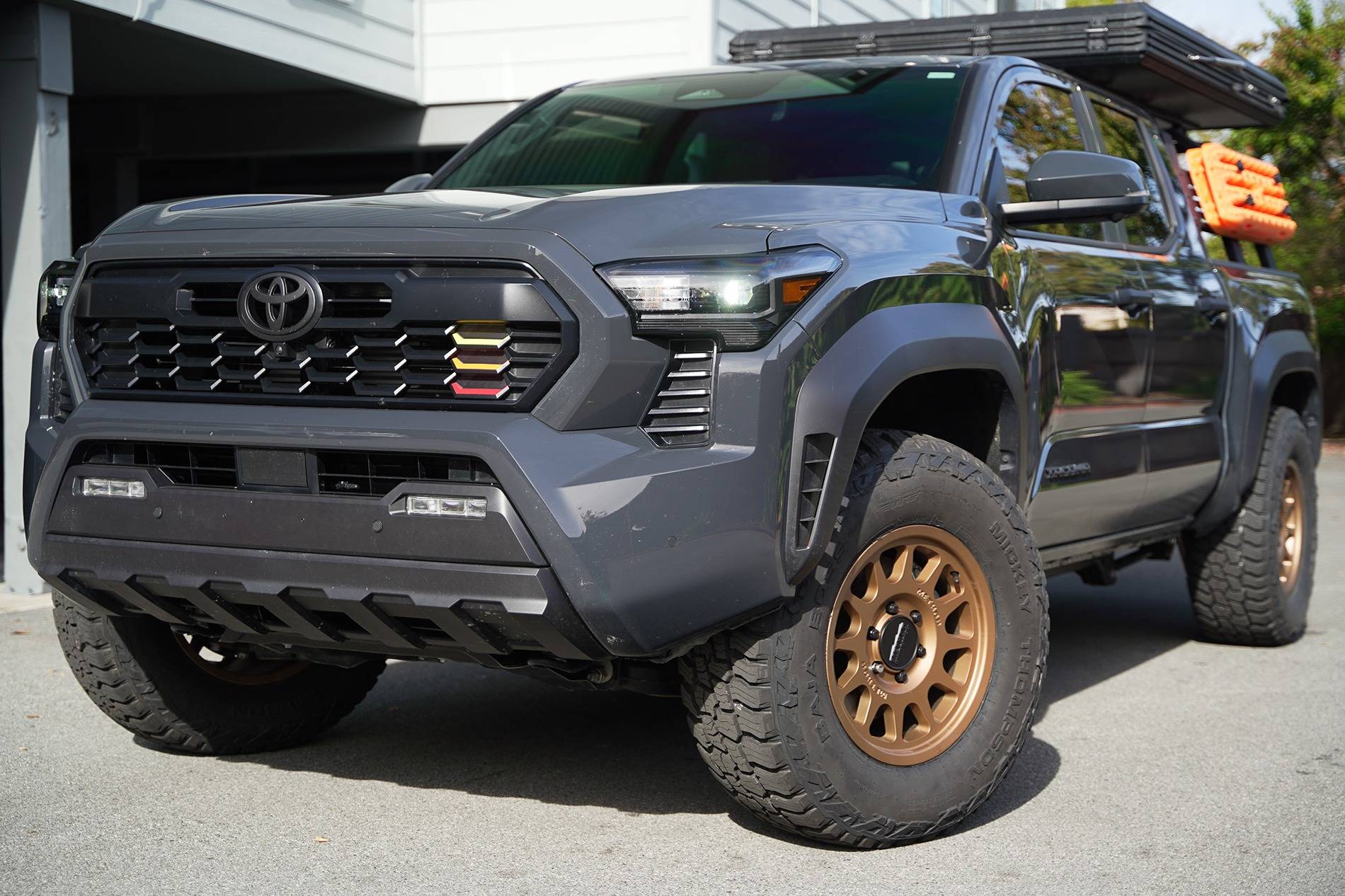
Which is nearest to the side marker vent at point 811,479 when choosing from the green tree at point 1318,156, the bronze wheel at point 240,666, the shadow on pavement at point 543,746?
the shadow on pavement at point 543,746

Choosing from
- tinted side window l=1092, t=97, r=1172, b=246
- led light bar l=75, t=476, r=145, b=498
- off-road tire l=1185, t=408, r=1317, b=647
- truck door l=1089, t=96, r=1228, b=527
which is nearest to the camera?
led light bar l=75, t=476, r=145, b=498

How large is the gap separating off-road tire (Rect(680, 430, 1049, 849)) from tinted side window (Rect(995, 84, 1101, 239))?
1060mm

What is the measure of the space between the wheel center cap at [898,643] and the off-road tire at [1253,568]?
2.79 m

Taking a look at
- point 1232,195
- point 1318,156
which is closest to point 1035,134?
point 1232,195

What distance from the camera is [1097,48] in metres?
6.09

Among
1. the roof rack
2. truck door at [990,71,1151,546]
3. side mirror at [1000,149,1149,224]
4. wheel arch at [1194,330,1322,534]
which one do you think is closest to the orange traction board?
the roof rack

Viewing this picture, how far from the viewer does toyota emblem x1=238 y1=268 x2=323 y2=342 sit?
3264 millimetres

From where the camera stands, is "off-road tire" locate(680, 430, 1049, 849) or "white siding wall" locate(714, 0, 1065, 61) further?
"white siding wall" locate(714, 0, 1065, 61)

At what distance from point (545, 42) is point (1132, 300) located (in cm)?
629

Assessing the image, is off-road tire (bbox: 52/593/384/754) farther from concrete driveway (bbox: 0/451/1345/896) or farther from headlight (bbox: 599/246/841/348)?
headlight (bbox: 599/246/841/348)

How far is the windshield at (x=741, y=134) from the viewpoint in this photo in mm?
4363

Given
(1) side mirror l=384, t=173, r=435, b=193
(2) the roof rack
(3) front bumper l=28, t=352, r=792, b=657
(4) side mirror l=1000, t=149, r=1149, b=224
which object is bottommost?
(3) front bumper l=28, t=352, r=792, b=657

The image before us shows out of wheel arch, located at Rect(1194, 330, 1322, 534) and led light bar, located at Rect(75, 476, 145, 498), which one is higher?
led light bar, located at Rect(75, 476, 145, 498)

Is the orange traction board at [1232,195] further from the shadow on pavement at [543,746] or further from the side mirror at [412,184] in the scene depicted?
the side mirror at [412,184]
